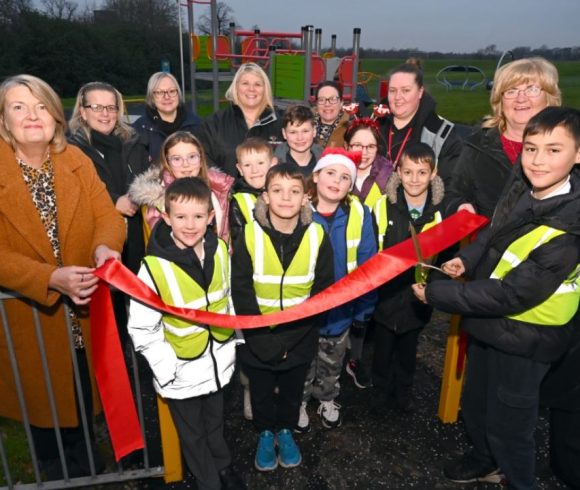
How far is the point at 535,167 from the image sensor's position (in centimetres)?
237

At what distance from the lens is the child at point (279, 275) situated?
2865 millimetres

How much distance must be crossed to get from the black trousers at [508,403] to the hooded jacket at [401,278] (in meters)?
0.59

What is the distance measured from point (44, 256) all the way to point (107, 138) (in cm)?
156

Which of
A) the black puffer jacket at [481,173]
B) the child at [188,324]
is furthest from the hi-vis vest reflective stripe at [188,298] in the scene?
the black puffer jacket at [481,173]

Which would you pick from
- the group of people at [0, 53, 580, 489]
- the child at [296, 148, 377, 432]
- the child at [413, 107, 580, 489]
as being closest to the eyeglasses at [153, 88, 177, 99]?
the group of people at [0, 53, 580, 489]

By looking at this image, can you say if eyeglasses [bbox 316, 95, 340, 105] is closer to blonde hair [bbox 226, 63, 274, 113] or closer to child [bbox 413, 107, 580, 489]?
blonde hair [bbox 226, 63, 274, 113]

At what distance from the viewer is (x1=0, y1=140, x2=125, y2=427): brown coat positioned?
2.50 meters

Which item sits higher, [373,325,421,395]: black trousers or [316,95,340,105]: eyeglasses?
[316,95,340,105]: eyeglasses

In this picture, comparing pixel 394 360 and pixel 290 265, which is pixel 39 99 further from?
pixel 394 360

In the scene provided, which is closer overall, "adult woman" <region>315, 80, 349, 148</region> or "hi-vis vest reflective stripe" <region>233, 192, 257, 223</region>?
"hi-vis vest reflective stripe" <region>233, 192, 257, 223</region>

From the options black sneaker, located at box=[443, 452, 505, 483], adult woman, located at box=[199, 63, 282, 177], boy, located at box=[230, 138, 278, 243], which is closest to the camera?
black sneaker, located at box=[443, 452, 505, 483]

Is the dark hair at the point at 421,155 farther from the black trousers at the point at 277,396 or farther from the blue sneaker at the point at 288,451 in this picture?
Answer: the blue sneaker at the point at 288,451

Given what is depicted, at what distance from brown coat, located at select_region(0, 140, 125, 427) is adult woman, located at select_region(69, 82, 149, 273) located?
915mm

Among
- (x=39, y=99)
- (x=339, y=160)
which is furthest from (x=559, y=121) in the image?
(x=39, y=99)
